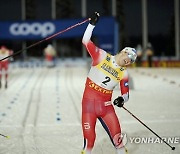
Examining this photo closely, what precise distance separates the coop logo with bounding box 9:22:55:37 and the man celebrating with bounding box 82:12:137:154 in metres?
16.4

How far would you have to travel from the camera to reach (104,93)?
11.6 feet

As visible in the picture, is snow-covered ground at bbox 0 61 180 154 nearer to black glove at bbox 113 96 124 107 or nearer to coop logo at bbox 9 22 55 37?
black glove at bbox 113 96 124 107

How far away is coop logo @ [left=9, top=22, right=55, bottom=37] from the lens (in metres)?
19.5

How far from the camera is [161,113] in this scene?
6809mm

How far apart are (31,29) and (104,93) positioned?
55.5 feet

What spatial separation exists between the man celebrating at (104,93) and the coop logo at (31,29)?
53.7 feet

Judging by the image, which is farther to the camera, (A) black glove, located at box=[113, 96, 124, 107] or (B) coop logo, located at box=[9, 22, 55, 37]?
(B) coop logo, located at box=[9, 22, 55, 37]

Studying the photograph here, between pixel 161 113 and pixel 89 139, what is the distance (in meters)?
3.71

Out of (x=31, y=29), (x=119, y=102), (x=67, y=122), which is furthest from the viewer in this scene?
(x=31, y=29)

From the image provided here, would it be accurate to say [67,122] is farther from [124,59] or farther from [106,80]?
[124,59]

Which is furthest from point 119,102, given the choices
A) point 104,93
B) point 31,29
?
point 31,29

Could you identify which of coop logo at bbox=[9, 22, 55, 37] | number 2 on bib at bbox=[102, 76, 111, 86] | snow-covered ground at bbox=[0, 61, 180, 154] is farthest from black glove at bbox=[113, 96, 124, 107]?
coop logo at bbox=[9, 22, 55, 37]

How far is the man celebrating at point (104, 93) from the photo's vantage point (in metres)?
3.46

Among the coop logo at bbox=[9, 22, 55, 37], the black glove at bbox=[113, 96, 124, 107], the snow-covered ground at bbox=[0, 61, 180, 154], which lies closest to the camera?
the black glove at bbox=[113, 96, 124, 107]
